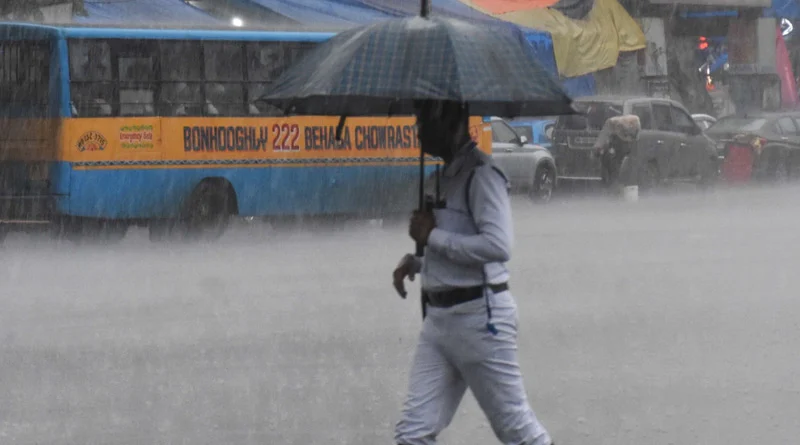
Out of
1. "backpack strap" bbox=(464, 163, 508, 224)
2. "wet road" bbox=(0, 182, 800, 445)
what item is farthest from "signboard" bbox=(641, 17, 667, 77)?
"backpack strap" bbox=(464, 163, 508, 224)

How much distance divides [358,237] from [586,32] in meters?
12.1

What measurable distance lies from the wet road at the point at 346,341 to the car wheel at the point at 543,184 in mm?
6956

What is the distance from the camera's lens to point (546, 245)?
1614 cm

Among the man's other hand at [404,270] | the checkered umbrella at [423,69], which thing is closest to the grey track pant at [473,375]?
the man's other hand at [404,270]

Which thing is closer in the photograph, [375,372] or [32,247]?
[375,372]

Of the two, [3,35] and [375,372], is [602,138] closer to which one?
[3,35]

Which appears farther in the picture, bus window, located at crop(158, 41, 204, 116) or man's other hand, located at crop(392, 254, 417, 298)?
bus window, located at crop(158, 41, 204, 116)

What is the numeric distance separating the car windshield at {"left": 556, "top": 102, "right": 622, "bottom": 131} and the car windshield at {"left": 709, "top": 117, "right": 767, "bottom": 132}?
5.61 m

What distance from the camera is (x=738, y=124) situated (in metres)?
29.9

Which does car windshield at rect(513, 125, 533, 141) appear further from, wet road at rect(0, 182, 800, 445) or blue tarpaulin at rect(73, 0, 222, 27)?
wet road at rect(0, 182, 800, 445)

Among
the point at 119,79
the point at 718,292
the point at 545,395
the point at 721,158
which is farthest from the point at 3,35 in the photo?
the point at 721,158

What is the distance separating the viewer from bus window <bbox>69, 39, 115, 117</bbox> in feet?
53.7

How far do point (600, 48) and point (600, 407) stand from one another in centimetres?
2187

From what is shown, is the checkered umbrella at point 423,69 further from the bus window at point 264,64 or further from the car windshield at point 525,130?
the car windshield at point 525,130
